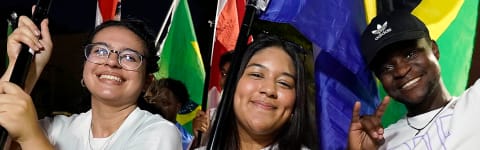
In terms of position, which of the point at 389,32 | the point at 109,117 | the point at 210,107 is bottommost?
the point at 210,107

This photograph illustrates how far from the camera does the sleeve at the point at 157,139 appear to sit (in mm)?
1711

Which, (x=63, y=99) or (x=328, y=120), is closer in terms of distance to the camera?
(x=328, y=120)

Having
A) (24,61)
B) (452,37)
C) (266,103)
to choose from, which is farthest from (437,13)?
(24,61)

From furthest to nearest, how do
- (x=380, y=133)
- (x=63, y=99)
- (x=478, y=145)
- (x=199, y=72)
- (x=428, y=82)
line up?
(x=63, y=99), (x=199, y=72), (x=428, y=82), (x=380, y=133), (x=478, y=145)

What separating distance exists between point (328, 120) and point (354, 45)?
0.96 feet

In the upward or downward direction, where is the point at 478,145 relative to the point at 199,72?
upward

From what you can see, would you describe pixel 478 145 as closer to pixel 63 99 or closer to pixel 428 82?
pixel 428 82

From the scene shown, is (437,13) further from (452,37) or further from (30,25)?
(30,25)

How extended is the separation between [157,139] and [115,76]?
0.25 meters

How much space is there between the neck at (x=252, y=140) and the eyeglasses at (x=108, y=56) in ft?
1.29

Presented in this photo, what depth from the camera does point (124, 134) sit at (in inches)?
71.8

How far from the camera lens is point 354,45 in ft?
7.23

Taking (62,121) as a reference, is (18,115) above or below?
above

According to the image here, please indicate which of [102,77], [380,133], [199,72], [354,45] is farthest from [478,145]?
[199,72]
